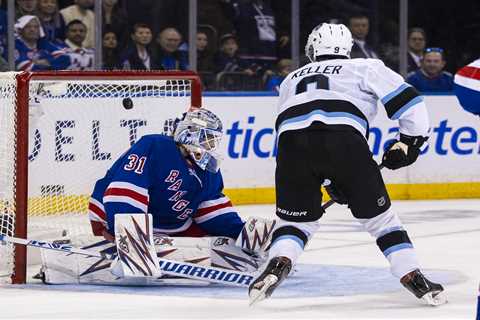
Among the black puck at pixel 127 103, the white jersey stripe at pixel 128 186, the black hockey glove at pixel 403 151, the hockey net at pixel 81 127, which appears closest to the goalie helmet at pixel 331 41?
the black hockey glove at pixel 403 151

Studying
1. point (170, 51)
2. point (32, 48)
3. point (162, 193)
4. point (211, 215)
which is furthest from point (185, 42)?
point (162, 193)

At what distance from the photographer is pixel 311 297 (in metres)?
5.52

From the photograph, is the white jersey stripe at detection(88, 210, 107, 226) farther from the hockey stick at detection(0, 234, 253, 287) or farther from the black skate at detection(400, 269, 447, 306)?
the black skate at detection(400, 269, 447, 306)

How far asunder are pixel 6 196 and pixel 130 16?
160 inches

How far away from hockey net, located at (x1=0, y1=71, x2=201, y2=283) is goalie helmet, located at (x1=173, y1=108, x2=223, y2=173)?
0.55m

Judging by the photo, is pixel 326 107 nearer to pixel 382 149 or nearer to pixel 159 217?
pixel 159 217

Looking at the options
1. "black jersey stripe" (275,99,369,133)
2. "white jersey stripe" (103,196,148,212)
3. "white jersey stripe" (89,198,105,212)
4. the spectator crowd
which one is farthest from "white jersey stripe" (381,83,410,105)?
the spectator crowd

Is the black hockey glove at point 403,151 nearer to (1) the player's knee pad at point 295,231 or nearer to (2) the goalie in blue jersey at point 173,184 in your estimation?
(1) the player's knee pad at point 295,231

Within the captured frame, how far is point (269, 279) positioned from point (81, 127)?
1893mm

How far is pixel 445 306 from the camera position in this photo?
17.2 feet

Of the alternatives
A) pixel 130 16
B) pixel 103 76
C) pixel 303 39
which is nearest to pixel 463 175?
pixel 303 39

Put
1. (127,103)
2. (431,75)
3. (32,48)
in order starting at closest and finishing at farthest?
1. (127,103)
2. (32,48)
3. (431,75)

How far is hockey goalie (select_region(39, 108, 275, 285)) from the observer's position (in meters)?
5.62

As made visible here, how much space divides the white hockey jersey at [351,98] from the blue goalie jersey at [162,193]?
62 centimetres
